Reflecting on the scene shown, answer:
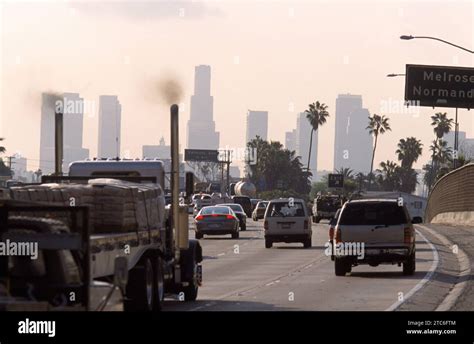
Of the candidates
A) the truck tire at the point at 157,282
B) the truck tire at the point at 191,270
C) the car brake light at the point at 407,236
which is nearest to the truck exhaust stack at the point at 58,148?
the truck tire at the point at 191,270

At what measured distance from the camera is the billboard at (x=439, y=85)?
213ft

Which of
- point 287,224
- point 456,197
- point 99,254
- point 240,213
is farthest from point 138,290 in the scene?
point 456,197

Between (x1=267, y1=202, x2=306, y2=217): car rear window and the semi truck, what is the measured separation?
2446 centimetres

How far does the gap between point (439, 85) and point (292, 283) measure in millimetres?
37996

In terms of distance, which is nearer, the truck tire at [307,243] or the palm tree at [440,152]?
the truck tire at [307,243]

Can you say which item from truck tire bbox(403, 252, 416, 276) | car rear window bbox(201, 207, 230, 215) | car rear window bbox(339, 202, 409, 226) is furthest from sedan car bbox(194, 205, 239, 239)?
truck tire bbox(403, 252, 416, 276)

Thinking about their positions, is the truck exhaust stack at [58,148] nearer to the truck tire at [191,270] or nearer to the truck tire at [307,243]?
the truck tire at [191,270]

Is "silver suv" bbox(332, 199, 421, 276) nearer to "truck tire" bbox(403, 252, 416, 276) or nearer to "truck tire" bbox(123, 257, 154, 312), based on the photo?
"truck tire" bbox(403, 252, 416, 276)

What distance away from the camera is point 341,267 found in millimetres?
31359

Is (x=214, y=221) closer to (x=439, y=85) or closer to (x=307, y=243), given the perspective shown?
(x=307, y=243)

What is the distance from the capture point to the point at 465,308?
20312 mm

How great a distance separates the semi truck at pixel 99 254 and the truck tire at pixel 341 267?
26.9ft
